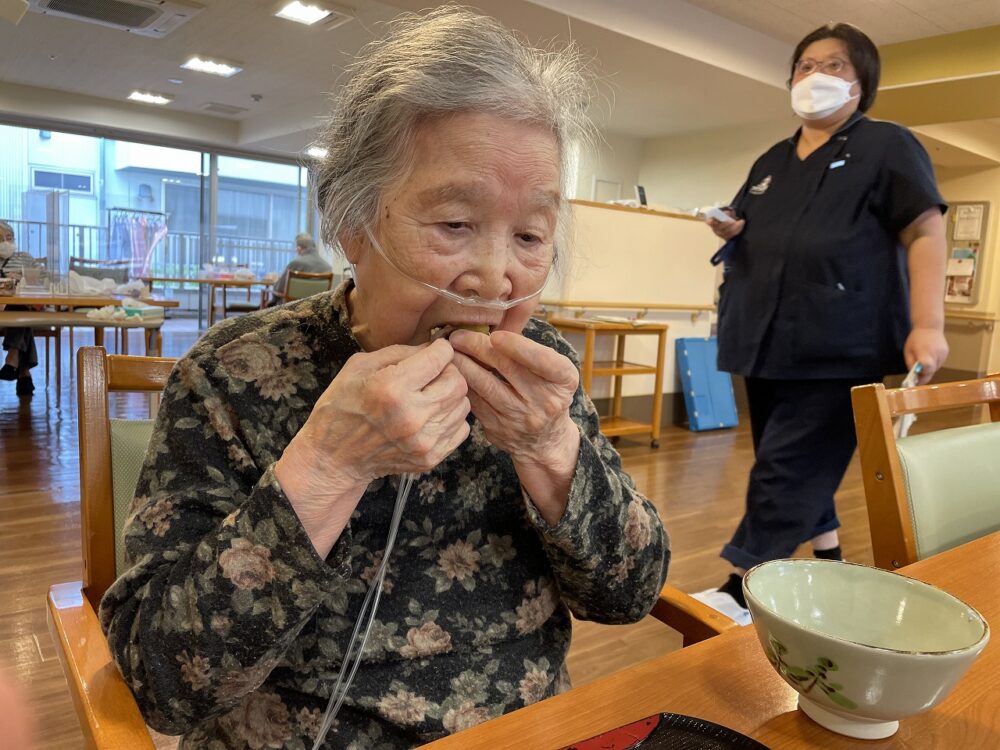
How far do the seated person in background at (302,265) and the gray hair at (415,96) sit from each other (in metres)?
6.81

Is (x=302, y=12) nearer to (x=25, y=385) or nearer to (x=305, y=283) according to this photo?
(x=305, y=283)

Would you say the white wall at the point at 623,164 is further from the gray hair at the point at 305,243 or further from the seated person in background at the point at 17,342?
the seated person in background at the point at 17,342

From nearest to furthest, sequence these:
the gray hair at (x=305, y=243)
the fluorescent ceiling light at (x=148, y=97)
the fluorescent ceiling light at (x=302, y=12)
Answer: the fluorescent ceiling light at (x=302, y=12)
the gray hair at (x=305, y=243)
the fluorescent ceiling light at (x=148, y=97)

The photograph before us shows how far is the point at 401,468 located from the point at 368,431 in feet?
0.17

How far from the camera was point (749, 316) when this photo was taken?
2082 mm

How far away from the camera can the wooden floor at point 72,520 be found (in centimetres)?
199

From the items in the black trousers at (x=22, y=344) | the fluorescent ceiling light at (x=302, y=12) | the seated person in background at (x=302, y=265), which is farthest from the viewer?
the seated person in background at (x=302, y=265)

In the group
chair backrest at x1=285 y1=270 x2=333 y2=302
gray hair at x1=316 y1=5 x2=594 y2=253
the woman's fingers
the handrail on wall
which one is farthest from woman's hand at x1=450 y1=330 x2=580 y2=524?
chair backrest at x1=285 y1=270 x2=333 y2=302

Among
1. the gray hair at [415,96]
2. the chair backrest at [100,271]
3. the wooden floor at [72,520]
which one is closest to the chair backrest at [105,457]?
the wooden floor at [72,520]

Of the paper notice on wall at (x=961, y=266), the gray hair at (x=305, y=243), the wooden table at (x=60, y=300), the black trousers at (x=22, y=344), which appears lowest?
the black trousers at (x=22, y=344)

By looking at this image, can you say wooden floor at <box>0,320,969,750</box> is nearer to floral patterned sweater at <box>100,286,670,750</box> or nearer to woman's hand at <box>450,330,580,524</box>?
floral patterned sweater at <box>100,286,670,750</box>

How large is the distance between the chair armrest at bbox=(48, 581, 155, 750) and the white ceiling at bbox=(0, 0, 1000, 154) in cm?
282

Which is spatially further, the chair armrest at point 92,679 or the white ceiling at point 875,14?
the white ceiling at point 875,14

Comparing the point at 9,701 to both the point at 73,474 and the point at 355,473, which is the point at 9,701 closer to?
the point at 355,473
